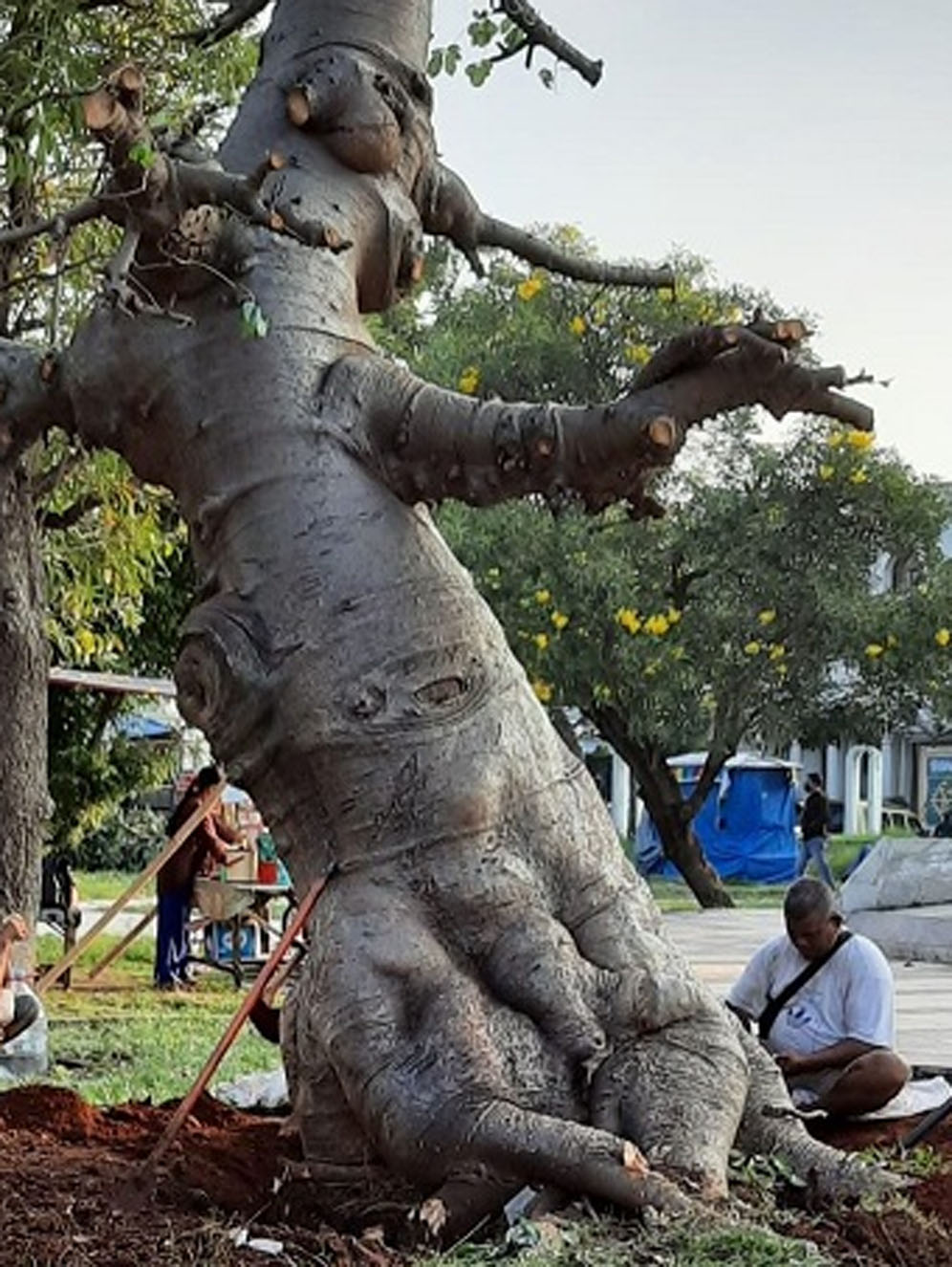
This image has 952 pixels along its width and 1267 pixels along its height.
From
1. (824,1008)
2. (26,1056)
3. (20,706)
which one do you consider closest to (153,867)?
(26,1056)

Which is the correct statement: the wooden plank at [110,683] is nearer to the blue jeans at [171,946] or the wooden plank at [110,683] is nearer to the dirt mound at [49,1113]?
the blue jeans at [171,946]

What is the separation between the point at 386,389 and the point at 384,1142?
192 cm

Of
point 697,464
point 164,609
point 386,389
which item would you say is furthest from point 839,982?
point 697,464

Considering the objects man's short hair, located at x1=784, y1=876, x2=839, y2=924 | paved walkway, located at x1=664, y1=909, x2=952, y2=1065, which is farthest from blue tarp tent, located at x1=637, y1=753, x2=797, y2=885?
man's short hair, located at x1=784, y1=876, x2=839, y2=924

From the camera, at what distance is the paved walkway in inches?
469

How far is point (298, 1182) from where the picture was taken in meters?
5.17

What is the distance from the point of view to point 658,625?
2377cm

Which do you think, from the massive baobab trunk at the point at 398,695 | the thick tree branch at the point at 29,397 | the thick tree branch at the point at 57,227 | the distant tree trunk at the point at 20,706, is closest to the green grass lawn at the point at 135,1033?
the distant tree trunk at the point at 20,706

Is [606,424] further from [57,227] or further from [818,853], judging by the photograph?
[818,853]

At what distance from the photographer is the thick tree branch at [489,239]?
6609mm

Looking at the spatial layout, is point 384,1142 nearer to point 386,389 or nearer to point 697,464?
point 386,389

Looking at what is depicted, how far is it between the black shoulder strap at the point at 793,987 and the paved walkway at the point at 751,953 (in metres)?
0.94

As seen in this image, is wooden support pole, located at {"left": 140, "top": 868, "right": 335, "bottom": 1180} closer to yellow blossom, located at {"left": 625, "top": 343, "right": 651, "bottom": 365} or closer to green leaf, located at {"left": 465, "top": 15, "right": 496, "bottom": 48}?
green leaf, located at {"left": 465, "top": 15, "right": 496, "bottom": 48}

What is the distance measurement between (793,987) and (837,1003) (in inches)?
6.8
